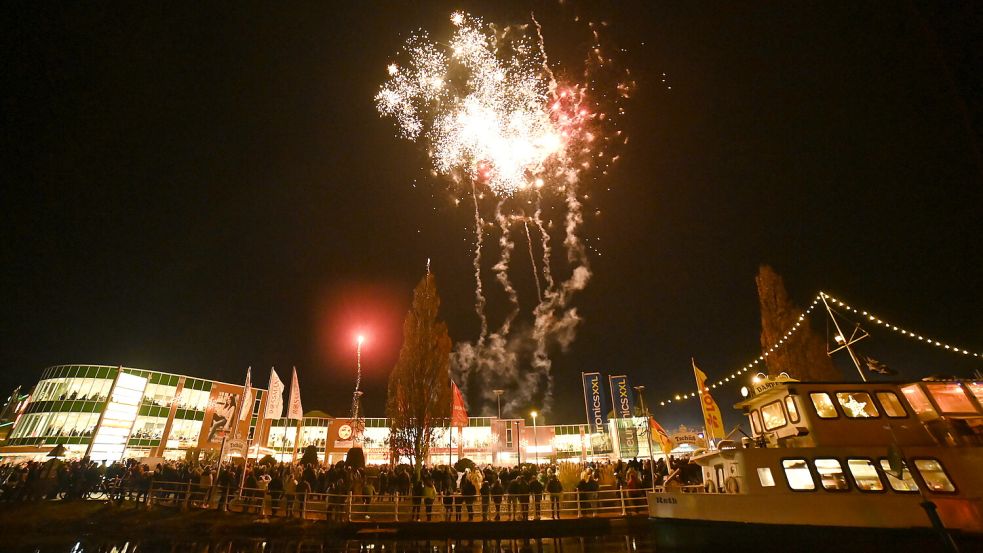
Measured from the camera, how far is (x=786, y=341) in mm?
28969

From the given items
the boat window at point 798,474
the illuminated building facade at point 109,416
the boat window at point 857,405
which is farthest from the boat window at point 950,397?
the illuminated building facade at point 109,416

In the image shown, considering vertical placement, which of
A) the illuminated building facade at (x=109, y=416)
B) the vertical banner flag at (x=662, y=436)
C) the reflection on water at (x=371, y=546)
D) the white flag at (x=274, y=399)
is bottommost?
the reflection on water at (x=371, y=546)

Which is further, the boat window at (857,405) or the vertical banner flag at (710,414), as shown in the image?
the vertical banner flag at (710,414)

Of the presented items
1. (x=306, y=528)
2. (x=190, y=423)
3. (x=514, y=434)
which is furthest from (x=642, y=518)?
(x=190, y=423)

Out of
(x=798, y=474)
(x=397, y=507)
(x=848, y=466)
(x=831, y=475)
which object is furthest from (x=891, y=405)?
(x=397, y=507)

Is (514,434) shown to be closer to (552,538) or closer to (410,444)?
(410,444)

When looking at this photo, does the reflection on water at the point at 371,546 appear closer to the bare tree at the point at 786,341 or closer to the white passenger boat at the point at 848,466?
the white passenger boat at the point at 848,466

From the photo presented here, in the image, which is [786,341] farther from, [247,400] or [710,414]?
[247,400]

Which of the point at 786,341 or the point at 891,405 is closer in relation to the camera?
the point at 891,405

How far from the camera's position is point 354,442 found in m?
51.5

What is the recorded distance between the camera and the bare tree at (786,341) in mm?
27672

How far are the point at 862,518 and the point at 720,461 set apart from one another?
3769mm

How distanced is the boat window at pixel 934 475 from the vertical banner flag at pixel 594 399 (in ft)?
99.3

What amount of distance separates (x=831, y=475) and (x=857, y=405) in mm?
2927
